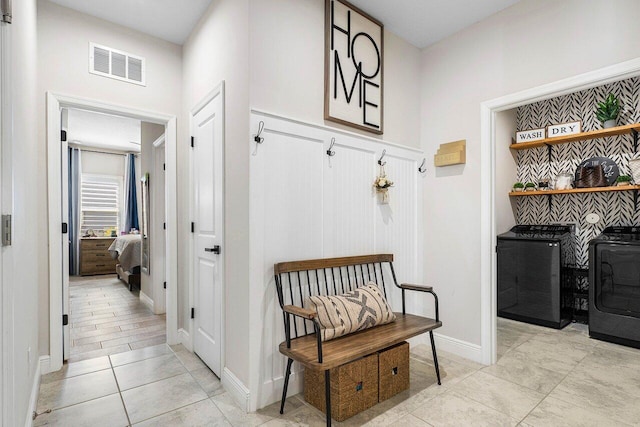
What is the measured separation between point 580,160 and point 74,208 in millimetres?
8984

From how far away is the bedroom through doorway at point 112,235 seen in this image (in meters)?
3.31

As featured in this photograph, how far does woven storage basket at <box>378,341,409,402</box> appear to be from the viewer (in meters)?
2.19

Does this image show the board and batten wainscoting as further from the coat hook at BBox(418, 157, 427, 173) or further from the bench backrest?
the coat hook at BBox(418, 157, 427, 173)

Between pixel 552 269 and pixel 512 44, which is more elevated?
pixel 512 44

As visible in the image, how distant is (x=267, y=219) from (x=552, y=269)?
3346 millimetres

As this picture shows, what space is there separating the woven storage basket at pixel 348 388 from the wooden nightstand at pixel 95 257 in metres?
6.46

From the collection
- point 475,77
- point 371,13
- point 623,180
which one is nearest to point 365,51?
point 371,13

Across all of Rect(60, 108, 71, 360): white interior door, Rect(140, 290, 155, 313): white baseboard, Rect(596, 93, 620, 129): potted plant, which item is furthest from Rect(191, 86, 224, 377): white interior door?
Rect(596, 93, 620, 129): potted plant

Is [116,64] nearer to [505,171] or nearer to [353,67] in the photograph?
[353,67]

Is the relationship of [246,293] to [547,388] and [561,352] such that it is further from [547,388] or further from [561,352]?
[561,352]

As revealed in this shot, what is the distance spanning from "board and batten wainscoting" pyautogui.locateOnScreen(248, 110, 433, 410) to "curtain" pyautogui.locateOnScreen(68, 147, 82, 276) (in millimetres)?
6750

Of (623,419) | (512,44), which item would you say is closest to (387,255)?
(623,419)

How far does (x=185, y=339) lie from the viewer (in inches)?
123

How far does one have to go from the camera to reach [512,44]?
2.67m
